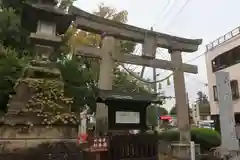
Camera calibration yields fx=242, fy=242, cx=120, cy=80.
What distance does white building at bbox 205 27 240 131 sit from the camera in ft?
64.5

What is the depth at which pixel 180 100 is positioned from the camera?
10.2m

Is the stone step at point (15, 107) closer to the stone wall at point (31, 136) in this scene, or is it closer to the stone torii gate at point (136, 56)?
the stone wall at point (31, 136)

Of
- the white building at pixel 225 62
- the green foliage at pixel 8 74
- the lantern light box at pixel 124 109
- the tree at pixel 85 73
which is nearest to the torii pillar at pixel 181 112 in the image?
the tree at pixel 85 73

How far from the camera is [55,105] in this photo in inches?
189

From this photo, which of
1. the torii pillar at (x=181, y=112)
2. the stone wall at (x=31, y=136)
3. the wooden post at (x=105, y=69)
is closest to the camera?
the stone wall at (x=31, y=136)

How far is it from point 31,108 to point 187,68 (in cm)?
776

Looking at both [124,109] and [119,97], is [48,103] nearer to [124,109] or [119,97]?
[119,97]

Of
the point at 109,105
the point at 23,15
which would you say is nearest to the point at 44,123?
the point at 109,105

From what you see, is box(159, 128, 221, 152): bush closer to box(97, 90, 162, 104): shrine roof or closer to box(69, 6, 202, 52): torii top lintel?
box(69, 6, 202, 52): torii top lintel

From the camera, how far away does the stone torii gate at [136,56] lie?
344 inches

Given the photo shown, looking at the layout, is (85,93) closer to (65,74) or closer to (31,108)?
(65,74)

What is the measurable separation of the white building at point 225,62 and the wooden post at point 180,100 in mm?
11234

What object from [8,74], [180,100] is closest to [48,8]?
[8,74]

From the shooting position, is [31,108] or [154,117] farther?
[154,117]
